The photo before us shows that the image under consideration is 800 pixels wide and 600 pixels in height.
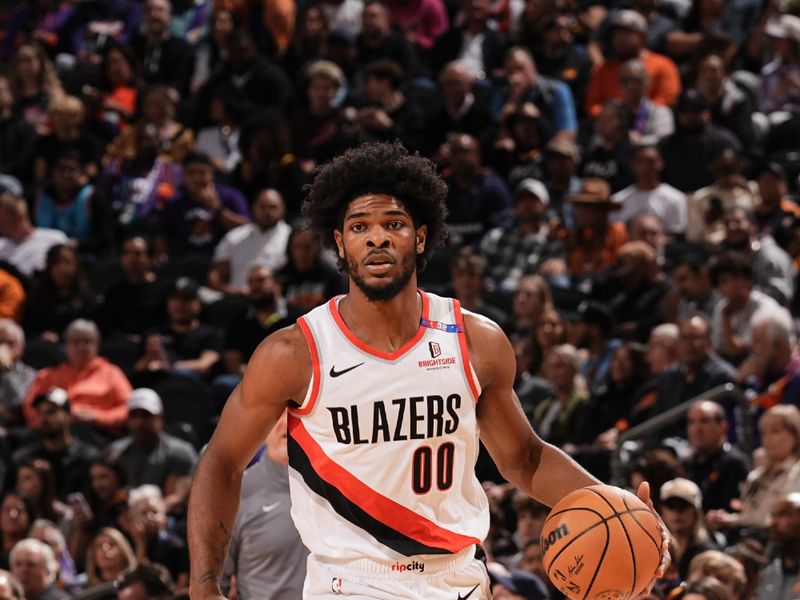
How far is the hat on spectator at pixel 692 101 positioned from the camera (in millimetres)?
12688

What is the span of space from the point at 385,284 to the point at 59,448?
22.6 feet

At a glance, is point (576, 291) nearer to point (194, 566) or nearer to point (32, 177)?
point (32, 177)

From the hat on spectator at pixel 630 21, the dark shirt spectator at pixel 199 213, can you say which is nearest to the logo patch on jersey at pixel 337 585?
the dark shirt spectator at pixel 199 213

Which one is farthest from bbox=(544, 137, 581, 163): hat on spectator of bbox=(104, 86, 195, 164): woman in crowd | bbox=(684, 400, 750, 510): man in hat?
bbox=(684, 400, 750, 510): man in hat

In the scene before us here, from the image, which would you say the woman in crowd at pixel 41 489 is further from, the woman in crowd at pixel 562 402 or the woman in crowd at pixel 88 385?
the woman in crowd at pixel 562 402

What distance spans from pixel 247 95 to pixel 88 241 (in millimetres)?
1978

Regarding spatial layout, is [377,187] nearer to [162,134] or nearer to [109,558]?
[109,558]

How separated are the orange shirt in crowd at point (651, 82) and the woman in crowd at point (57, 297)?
179 inches

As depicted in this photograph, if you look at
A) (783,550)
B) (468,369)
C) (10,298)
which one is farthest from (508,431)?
(10,298)

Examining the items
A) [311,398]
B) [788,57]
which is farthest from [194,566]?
[788,57]

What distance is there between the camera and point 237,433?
4.74 m

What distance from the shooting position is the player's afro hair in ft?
15.8

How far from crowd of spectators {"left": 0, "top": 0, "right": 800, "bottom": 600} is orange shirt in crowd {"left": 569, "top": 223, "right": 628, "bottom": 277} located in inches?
0.9

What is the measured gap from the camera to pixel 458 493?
480 cm
